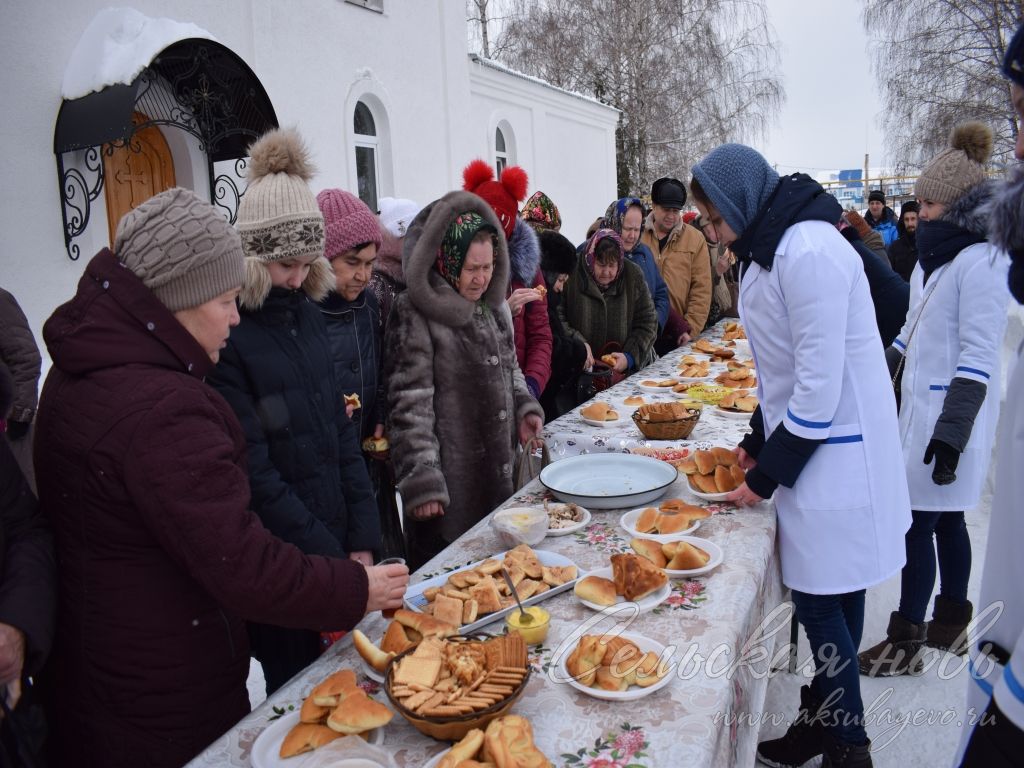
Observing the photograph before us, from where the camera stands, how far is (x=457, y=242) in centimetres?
276

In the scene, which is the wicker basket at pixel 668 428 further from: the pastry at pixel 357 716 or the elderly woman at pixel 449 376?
the pastry at pixel 357 716

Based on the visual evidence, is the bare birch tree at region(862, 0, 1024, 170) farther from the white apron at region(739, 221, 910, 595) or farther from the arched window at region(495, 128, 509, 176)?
the white apron at region(739, 221, 910, 595)

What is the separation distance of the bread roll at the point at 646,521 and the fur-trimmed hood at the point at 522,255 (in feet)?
6.67

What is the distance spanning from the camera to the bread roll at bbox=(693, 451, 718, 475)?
2439 millimetres

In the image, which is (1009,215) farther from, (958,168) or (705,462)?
(958,168)

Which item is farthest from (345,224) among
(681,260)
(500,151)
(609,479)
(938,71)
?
(938,71)

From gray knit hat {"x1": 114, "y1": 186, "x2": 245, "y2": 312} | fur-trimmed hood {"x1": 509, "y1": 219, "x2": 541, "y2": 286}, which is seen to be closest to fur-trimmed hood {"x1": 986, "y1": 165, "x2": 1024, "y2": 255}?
gray knit hat {"x1": 114, "y1": 186, "x2": 245, "y2": 312}

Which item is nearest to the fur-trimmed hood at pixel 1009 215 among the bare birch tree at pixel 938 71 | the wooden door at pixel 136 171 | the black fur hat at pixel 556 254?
the black fur hat at pixel 556 254

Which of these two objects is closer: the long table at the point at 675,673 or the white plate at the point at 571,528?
the long table at the point at 675,673

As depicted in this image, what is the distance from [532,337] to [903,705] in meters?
2.33

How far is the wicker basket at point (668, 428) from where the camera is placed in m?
2.99

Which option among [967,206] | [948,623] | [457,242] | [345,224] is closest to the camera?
[345,224]

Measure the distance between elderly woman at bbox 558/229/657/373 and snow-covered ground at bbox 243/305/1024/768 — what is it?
1997 millimetres

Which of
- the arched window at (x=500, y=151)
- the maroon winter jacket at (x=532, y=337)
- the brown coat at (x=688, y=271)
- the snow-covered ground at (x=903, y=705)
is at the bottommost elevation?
the snow-covered ground at (x=903, y=705)
